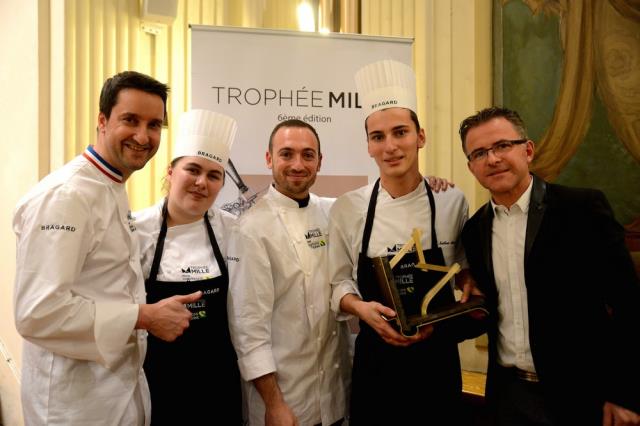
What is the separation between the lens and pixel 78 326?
1.36 metres

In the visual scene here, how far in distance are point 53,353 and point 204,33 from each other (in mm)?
1673

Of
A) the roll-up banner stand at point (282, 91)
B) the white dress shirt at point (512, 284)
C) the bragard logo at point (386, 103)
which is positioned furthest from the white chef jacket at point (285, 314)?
the roll-up banner stand at point (282, 91)

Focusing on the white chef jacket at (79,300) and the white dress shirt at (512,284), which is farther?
the white dress shirt at (512,284)

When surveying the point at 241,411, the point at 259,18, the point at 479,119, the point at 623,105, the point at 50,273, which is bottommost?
the point at 241,411

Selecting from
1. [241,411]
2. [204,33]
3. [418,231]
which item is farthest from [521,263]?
[204,33]

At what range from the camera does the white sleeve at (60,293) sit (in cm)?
134

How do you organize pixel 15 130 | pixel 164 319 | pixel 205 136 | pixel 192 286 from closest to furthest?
1. pixel 164 319
2. pixel 192 286
3. pixel 205 136
4. pixel 15 130

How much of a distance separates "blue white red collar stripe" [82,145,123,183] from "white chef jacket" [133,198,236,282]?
1.00 ft

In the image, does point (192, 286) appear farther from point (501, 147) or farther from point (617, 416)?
point (617, 416)

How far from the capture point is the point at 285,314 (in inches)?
70.6

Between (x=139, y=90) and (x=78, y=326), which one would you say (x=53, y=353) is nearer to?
(x=78, y=326)

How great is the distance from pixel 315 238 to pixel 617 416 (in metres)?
1.07

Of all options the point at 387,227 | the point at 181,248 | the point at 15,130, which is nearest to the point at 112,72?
the point at 15,130

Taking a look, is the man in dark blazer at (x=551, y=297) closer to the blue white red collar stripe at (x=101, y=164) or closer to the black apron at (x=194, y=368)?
the black apron at (x=194, y=368)
